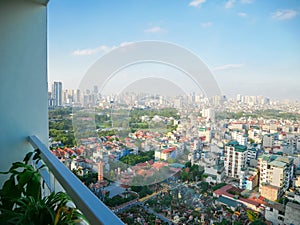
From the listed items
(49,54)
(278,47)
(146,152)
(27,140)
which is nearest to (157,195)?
(146,152)

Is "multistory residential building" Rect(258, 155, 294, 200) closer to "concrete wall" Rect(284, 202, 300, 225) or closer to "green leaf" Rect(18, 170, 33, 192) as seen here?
"concrete wall" Rect(284, 202, 300, 225)

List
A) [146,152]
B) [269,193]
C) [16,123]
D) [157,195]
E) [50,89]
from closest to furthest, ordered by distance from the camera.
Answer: [269,193] < [157,195] < [146,152] < [16,123] < [50,89]

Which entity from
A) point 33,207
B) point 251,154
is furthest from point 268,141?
point 33,207

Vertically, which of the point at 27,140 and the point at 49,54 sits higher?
the point at 49,54

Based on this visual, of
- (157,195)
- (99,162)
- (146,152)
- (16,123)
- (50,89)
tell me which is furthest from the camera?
(50,89)

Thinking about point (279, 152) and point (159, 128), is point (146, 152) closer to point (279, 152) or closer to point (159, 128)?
point (159, 128)

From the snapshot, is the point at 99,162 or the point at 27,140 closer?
the point at 99,162

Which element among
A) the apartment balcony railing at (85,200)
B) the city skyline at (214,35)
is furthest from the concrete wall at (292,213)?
the apartment balcony railing at (85,200)
